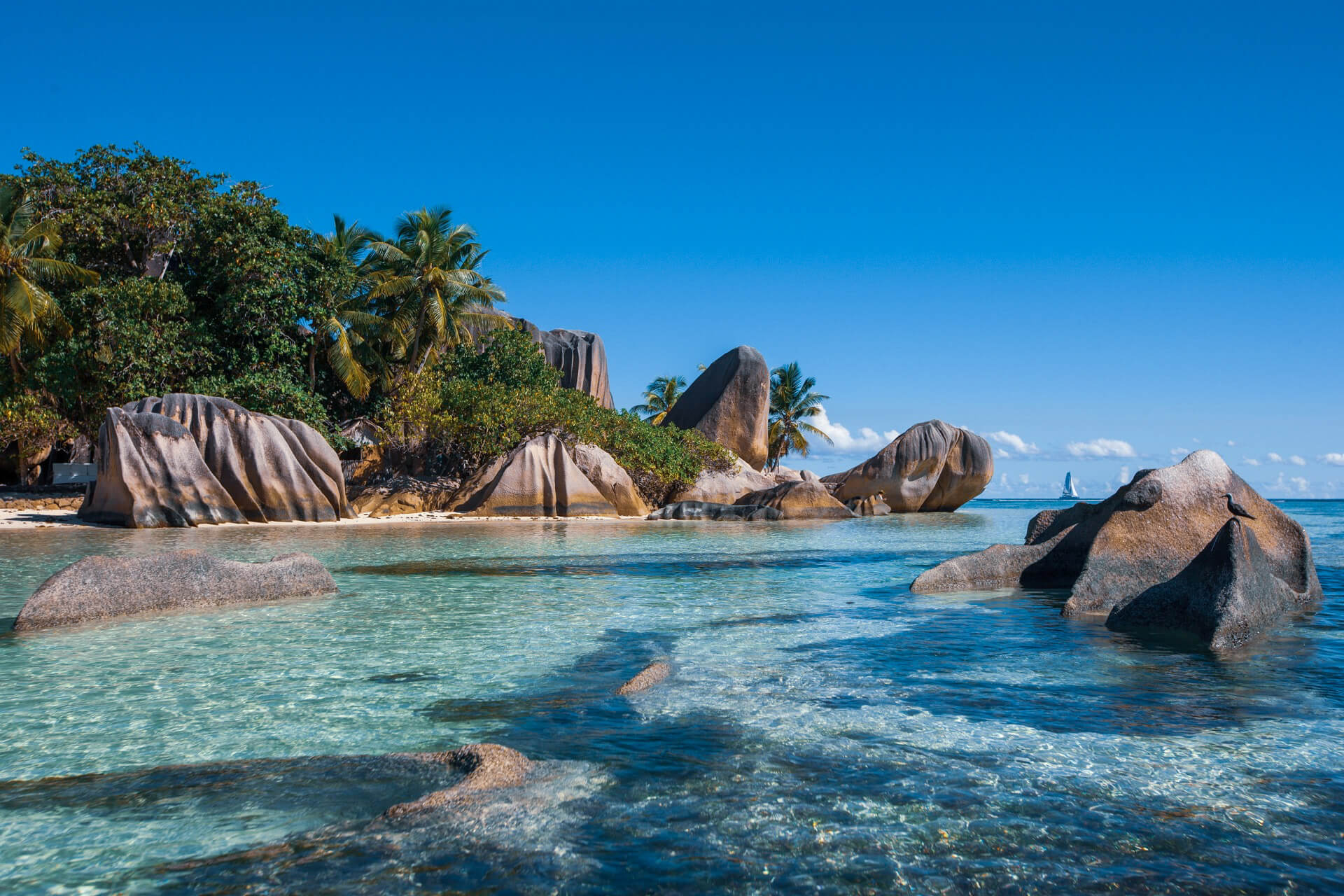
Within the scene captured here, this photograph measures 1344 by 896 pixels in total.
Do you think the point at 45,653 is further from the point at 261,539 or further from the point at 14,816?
the point at 261,539

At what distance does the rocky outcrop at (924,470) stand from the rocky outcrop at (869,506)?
818 millimetres

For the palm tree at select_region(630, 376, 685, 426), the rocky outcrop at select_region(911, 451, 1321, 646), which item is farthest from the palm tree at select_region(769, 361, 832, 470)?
the rocky outcrop at select_region(911, 451, 1321, 646)

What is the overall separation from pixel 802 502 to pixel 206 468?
17287 millimetres

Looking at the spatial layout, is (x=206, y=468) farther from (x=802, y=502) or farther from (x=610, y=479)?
(x=802, y=502)

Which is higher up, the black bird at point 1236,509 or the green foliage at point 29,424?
the green foliage at point 29,424

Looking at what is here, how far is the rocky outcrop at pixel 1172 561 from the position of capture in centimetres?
602

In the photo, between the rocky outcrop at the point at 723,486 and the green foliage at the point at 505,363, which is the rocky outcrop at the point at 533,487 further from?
the rocky outcrop at the point at 723,486

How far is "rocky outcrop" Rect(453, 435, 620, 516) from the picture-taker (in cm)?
2411

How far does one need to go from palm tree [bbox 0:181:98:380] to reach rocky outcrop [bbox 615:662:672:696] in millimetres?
22847

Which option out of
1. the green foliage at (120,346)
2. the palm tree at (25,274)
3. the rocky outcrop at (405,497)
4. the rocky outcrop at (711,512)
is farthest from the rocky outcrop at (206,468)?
the rocky outcrop at (711,512)

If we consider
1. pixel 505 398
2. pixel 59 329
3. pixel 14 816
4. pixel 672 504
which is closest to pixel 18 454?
pixel 59 329

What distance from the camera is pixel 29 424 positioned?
21.8m

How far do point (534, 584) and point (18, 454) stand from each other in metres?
22.7

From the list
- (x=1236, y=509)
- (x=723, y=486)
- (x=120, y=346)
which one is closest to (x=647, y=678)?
(x=1236, y=509)
